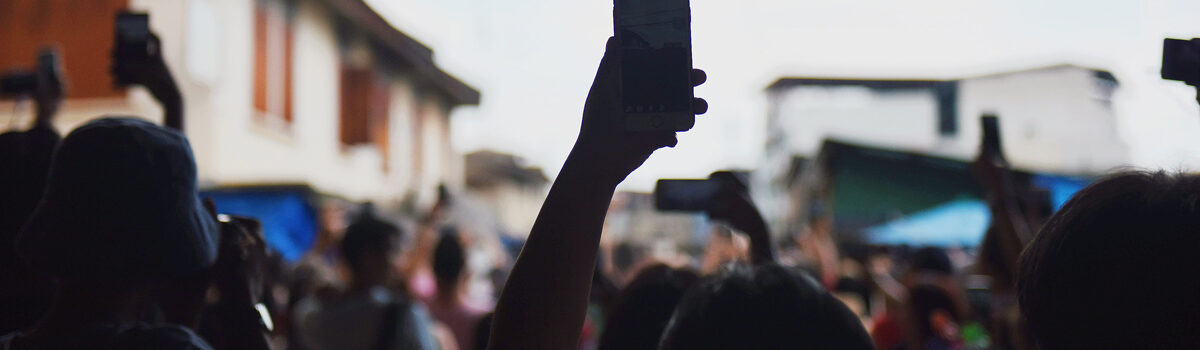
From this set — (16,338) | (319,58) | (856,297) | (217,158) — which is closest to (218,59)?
(217,158)

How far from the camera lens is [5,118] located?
984cm

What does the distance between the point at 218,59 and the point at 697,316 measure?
11.2 metres

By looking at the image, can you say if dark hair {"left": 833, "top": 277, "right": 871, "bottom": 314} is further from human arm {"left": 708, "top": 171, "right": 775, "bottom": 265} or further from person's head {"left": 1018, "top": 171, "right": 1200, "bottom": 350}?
person's head {"left": 1018, "top": 171, "right": 1200, "bottom": 350}

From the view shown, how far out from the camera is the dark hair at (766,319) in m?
1.44

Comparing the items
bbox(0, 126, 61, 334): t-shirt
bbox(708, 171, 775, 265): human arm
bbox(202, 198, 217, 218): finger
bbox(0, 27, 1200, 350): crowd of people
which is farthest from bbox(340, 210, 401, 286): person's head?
bbox(202, 198, 217, 218): finger

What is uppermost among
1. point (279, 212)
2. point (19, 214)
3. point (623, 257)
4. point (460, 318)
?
point (19, 214)

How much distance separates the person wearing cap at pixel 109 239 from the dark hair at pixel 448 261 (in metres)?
3.28

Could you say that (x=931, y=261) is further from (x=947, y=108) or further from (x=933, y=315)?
(x=947, y=108)

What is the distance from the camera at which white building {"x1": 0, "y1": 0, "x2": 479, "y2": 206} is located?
977 centimetres

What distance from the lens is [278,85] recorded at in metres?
13.8

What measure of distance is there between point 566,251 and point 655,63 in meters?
0.28

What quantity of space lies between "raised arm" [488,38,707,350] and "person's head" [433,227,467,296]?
12.8 ft

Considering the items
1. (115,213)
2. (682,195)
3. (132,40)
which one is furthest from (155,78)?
(682,195)

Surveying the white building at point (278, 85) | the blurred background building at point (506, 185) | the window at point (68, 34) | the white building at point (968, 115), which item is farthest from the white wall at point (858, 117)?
the window at point (68, 34)
